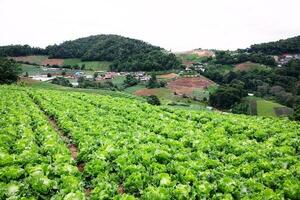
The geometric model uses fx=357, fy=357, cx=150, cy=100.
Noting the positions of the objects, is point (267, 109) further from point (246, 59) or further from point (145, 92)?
point (246, 59)

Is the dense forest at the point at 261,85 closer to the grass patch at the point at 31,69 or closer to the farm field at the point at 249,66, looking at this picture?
the farm field at the point at 249,66

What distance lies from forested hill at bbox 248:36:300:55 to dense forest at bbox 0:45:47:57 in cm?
10106

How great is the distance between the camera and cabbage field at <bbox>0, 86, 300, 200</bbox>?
34.2 feet

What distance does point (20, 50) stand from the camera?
150375 millimetres

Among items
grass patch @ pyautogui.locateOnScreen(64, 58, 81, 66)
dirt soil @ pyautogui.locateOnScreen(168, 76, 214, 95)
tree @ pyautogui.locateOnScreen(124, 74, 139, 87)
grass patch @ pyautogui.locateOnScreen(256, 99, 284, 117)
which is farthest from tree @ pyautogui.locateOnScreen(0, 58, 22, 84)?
grass patch @ pyautogui.locateOnScreen(64, 58, 81, 66)

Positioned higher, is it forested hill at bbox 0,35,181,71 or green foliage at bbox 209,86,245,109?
forested hill at bbox 0,35,181,71

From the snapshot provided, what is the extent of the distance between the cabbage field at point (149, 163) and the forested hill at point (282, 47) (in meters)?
150

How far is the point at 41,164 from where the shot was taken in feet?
39.4

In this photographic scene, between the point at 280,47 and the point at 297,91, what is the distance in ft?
234

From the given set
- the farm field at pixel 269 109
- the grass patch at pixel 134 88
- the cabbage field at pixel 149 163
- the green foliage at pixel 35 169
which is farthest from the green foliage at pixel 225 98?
the green foliage at pixel 35 169

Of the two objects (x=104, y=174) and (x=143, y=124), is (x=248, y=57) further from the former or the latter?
(x=104, y=174)

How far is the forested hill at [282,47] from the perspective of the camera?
6191 inches

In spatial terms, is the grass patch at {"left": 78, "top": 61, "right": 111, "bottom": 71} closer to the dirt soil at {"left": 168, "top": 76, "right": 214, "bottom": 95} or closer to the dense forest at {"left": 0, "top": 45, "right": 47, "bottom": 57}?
the dense forest at {"left": 0, "top": 45, "right": 47, "bottom": 57}

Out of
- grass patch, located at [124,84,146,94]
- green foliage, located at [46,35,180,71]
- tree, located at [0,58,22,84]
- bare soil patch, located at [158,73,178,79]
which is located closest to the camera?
tree, located at [0,58,22,84]
